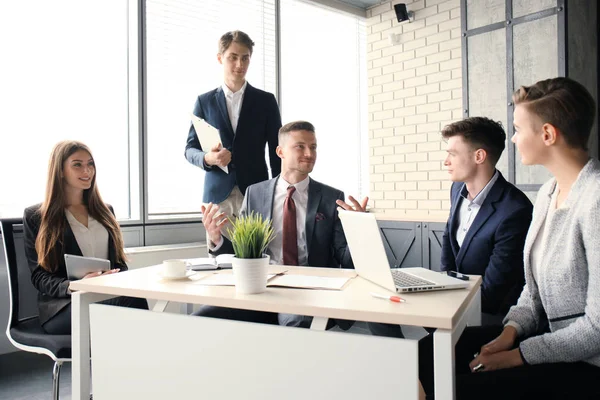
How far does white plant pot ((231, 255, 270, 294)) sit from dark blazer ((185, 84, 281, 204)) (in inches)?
54.5

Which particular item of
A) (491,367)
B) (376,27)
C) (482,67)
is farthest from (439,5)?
(491,367)

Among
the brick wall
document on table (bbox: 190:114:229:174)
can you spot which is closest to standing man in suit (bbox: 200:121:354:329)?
document on table (bbox: 190:114:229:174)

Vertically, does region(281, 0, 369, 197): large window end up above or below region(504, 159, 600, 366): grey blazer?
above

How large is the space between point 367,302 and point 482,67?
309 centimetres

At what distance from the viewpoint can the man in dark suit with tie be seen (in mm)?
2168

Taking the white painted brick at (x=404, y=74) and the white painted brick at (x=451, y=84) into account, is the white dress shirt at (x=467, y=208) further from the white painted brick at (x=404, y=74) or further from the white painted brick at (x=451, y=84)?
the white painted brick at (x=404, y=74)

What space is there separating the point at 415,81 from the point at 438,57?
0.31 metres

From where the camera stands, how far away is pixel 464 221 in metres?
2.50

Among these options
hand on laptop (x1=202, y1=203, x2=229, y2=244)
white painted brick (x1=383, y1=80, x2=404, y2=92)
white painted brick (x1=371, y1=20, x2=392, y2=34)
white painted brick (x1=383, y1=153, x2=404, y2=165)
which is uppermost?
white painted brick (x1=371, y1=20, x2=392, y2=34)

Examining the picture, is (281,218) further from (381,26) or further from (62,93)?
(381,26)

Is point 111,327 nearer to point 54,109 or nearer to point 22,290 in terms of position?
point 22,290

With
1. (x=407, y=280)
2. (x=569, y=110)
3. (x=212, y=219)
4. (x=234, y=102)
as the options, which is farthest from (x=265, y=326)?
(x=234, y=102)

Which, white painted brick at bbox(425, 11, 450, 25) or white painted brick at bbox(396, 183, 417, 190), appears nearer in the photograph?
white painted brick at bbox(425, 11, 450, 25)

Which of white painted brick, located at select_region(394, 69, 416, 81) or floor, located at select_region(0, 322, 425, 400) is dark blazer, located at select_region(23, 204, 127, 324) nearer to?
floor, located at select_region(0, 322, 425, 400)
